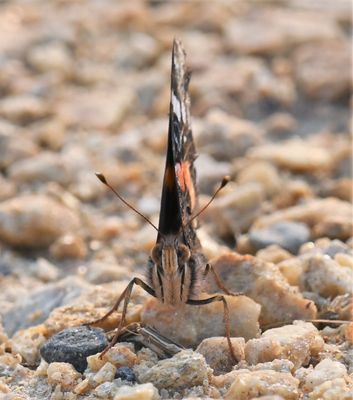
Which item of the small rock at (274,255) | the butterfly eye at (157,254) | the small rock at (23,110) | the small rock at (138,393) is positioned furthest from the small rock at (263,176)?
the small rock at (138,393)

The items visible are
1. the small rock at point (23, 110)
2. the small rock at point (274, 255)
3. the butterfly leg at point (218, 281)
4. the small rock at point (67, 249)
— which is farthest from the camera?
the small rock at point (23, 110)

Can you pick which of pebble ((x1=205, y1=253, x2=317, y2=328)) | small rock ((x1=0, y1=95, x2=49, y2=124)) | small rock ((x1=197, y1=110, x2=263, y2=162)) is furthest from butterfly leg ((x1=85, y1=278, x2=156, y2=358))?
small rock ((x1=0, y1=95, x2=49, y2=124))

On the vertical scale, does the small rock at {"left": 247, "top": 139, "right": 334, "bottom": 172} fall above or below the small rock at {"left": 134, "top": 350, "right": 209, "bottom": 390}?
above

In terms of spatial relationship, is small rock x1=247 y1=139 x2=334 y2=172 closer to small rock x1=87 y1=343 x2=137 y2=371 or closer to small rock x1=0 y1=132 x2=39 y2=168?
small rock x1=0 y1=132 x2=39 y2=168

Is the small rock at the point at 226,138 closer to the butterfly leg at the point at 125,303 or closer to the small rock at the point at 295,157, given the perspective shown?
the small rock at the point at 295,157

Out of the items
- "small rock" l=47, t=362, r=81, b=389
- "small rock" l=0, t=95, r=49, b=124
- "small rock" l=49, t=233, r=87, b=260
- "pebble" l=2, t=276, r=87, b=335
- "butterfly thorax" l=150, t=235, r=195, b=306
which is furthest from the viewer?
"small rock" l=0, t=95, r=49, b=124

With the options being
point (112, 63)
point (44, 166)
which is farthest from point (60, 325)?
point (112, 63)
